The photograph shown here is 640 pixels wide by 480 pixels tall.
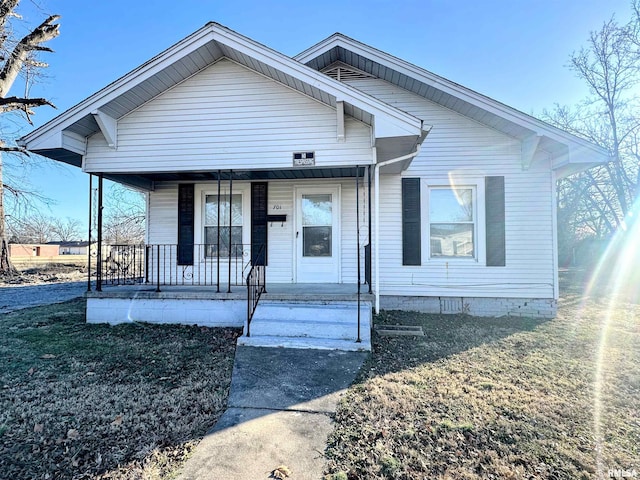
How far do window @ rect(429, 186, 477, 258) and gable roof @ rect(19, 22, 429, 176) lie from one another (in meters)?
1.90

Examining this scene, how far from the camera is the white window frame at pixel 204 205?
24.5 feet

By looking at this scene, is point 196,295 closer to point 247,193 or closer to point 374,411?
point 247,193

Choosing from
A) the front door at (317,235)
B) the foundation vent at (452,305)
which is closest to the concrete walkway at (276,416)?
the front door at (317,235)

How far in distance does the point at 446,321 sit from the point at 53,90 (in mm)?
18395

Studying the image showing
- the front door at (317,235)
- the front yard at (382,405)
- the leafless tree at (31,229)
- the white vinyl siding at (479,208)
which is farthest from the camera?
the leafless tree at (31,229)

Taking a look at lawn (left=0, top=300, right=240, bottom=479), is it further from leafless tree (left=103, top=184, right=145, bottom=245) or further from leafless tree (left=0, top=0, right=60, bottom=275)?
leafless tree (left=103, top=184, right=145, bottom=245)

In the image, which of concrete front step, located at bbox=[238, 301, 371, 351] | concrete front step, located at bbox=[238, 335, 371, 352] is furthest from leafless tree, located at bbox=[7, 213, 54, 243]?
concrete front step, located at bbox=[238, 335, 371, 352]

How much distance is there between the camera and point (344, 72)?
7.52 m

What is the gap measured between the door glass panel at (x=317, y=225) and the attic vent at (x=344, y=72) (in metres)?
2.70

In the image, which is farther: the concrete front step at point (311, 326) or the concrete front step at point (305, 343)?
the concrete front step at point (311, 326)

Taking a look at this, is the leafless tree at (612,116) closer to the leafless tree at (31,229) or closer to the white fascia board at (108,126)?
the white fascia board at (108,126)

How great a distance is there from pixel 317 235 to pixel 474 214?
334 centimetres

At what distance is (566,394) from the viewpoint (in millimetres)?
3375

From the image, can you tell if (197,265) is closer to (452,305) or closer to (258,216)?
(258,216)
